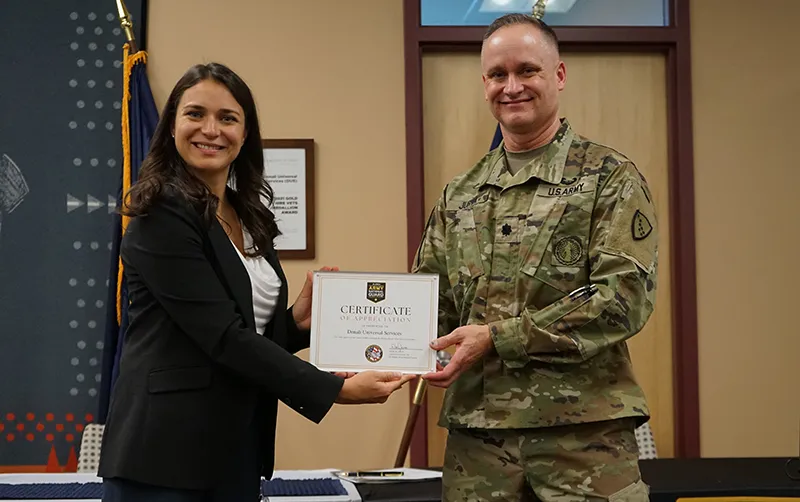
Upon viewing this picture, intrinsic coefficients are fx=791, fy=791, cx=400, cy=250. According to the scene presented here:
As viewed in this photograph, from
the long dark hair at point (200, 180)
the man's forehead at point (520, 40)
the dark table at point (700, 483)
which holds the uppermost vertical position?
the man's forehead at point (520, 40)

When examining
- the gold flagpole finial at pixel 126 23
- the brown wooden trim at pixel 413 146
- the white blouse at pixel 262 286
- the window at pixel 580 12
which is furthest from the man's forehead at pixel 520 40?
the gold flagpole finial at pixel 126 23

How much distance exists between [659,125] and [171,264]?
258 centimetres

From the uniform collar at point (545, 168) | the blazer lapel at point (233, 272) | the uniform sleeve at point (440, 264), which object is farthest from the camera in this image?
the uniform sleeve at point (440, 264)

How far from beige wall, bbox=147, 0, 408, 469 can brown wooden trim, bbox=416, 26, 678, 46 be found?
0.16 metres

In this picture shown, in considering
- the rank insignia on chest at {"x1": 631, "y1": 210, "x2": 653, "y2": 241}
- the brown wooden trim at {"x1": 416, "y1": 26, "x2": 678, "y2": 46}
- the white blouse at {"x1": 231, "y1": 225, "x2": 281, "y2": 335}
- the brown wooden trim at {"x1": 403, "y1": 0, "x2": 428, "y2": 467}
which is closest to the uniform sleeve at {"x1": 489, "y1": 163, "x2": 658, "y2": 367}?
the rank insignia on chest at {"x1": 631, "y1": 210, "x2": 653, "y2": 241}

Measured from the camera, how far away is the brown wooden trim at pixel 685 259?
11.0 ft

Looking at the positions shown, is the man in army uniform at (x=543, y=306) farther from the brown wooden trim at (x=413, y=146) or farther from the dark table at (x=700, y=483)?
the brown wooden trim at (x=413, y=146)

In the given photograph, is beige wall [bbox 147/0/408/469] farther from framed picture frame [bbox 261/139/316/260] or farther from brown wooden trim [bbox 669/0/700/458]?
brown wooden trim [bbox 669/0/700/458]

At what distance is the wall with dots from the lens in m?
3.20

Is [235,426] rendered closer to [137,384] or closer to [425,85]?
[137,384]

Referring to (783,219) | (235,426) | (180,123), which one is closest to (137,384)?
(235,426)

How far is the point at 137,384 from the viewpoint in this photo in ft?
4.74

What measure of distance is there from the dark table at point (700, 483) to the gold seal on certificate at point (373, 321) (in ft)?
2.13

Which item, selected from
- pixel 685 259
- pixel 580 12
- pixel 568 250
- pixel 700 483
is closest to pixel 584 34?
pixel 580 12
